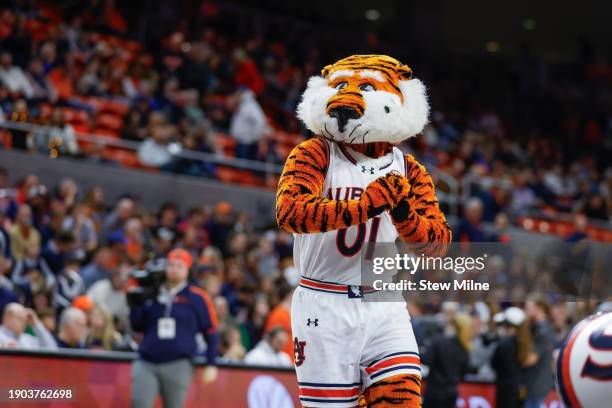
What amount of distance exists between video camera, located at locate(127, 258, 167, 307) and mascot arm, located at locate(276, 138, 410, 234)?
349cm

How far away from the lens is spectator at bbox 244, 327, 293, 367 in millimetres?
9297

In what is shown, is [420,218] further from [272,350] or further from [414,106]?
[272,350]

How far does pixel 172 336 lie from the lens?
26.0 ft

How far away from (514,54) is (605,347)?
2558 cm

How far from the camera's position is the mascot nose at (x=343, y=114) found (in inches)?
191

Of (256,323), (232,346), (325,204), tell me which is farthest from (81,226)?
(325,204)

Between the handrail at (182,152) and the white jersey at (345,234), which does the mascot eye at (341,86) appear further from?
the handrail at (182,152)

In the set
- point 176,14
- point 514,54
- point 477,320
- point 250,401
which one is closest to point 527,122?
point 514,54

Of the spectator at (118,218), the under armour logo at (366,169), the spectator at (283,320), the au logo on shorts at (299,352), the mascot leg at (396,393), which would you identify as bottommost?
the mascot leg at (396,393)

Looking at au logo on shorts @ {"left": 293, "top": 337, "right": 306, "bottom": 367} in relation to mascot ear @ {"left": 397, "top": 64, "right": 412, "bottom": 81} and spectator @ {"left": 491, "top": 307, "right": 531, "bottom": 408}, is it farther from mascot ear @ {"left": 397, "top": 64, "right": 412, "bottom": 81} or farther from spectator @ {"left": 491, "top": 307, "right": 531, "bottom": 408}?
spectator @ {"left": 491, "top": 307, "right": 531, "bottom": 408}

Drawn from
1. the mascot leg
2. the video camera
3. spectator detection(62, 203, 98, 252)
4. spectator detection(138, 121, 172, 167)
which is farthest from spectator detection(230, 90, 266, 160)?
the mascot leg

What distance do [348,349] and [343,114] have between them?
3.30 feet

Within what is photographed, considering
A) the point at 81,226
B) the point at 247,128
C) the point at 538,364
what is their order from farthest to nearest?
the point at 247,128, the point at 81,226, the point at 538,364

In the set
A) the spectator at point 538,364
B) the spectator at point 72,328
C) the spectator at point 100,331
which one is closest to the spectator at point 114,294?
the spectator at point 100,331
